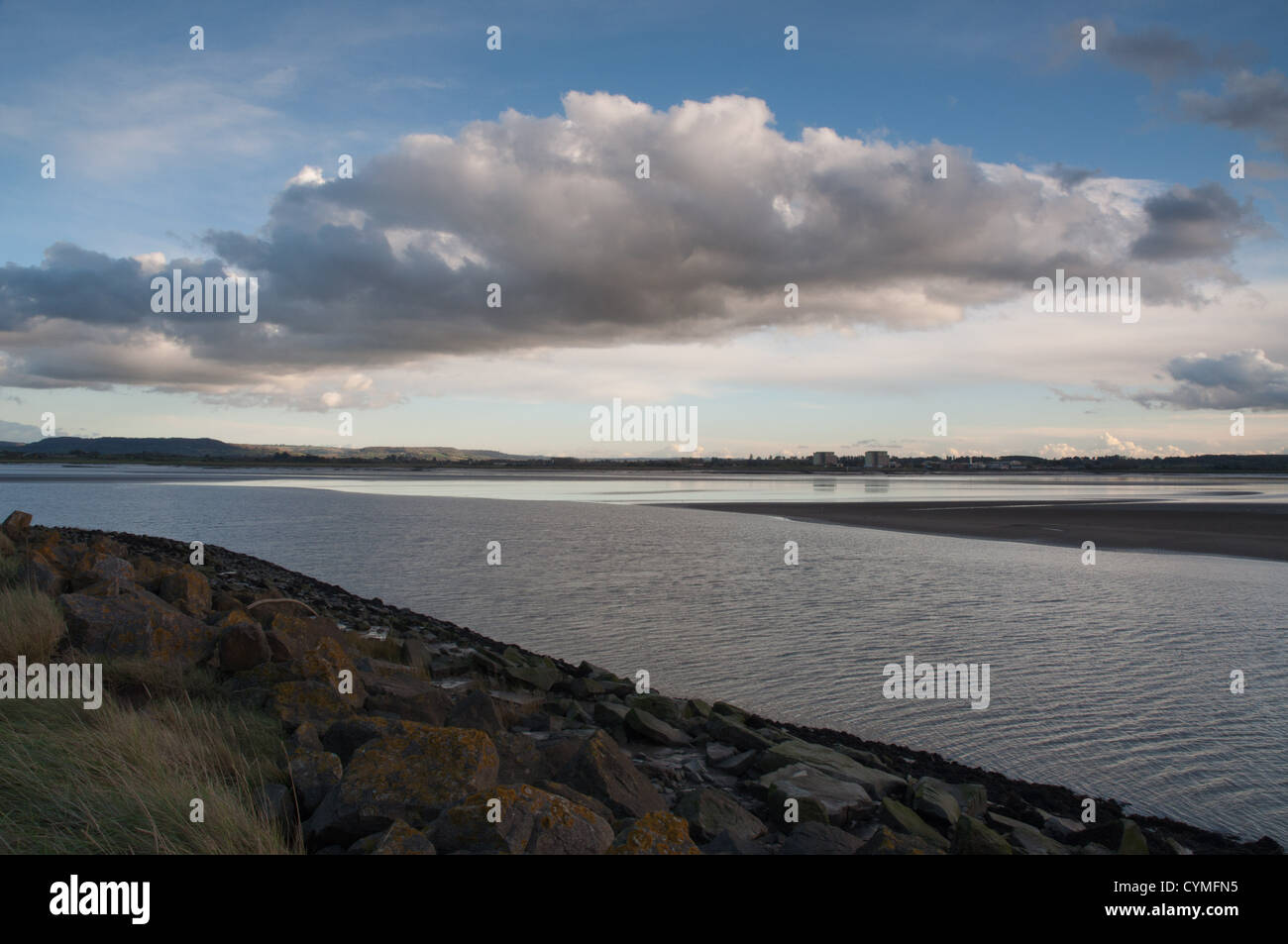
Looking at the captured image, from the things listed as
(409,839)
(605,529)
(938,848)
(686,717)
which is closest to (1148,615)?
(686,717)

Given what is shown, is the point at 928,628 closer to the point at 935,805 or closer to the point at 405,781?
the point at 935,805

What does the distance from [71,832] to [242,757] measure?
130cm

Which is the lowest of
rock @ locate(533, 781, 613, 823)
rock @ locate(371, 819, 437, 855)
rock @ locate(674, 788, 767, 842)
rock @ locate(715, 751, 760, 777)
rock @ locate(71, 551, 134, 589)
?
rock @ locate(715, 751, 760, 777)

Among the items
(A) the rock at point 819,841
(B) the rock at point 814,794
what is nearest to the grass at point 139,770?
(A) the rock at point 819,841

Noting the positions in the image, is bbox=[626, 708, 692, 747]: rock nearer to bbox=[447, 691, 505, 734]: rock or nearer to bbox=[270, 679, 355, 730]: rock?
bbox=[447, 691, 505, 734]: rock

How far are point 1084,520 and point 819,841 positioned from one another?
135 ft

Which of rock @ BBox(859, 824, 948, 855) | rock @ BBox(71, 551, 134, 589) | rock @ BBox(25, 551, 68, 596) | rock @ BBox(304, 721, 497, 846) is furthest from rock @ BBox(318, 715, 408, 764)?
rock @ BBox(25, 551, 68, 596)

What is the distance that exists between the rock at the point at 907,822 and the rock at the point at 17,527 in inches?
822

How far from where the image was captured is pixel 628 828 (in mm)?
5012

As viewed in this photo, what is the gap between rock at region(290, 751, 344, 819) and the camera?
5.67 meters

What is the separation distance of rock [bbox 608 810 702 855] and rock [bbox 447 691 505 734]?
2646 millimetres

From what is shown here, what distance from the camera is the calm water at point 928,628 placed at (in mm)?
9531

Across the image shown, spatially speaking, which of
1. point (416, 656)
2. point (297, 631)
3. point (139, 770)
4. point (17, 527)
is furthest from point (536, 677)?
point (17, 527)
